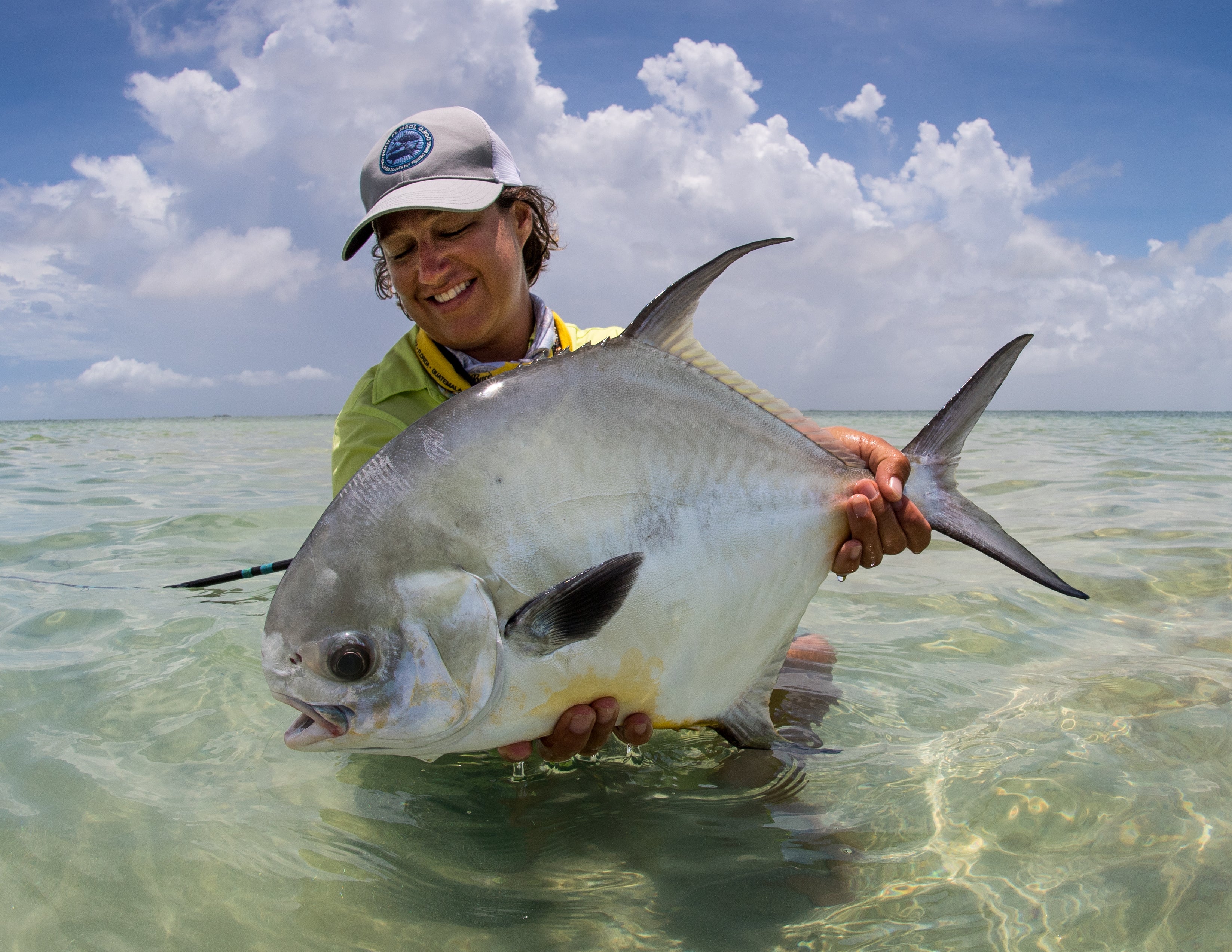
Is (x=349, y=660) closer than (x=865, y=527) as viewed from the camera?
Yes

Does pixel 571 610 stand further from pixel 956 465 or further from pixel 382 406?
pixel 382 406

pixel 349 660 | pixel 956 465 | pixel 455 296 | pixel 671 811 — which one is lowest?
pixel 671 811

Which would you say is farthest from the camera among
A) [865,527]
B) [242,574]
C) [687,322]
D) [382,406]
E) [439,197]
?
[242,574]

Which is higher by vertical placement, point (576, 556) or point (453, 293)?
point (453, 293)

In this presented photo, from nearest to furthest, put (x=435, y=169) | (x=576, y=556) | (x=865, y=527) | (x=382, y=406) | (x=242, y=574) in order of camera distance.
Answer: (x=576, y=556) < (x=865, y=527) < (x=435, y=169) < (x=382, y=406) < (x=242, y=574)

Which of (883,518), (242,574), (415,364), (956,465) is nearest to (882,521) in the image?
(883,518)

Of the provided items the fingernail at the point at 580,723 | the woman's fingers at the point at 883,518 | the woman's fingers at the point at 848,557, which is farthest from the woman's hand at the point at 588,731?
the woman's fingers at the point at 883,518

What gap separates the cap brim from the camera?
228 centimetres

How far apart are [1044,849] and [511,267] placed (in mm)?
2175

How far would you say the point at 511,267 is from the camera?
2.61 metres

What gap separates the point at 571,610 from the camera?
5.15ft

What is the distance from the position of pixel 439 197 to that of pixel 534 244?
0.90 m

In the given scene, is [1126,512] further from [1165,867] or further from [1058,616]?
[1165,867]

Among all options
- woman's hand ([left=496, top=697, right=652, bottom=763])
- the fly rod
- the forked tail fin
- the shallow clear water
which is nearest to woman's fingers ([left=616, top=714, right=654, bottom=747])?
woman's hand ([left=496, top=697, right=652, bottom=763])
